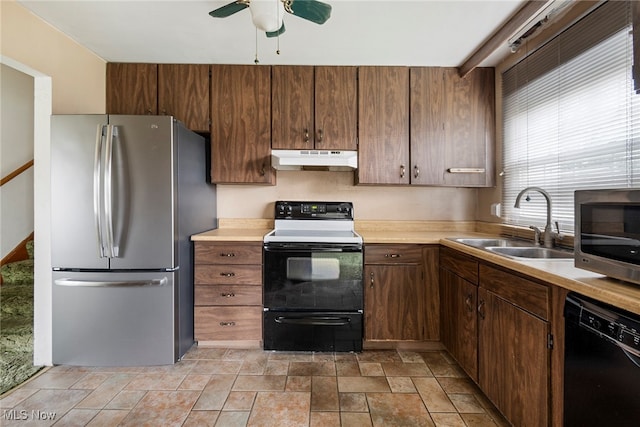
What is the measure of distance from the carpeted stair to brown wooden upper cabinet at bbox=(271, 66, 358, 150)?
242 cm

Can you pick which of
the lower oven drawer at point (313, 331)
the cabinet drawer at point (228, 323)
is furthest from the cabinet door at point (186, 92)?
the lower oven drawer at point (313, 331)

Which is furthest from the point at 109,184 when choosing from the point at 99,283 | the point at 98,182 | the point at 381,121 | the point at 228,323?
the point at 381,121

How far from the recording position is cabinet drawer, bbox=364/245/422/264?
2.24 meters

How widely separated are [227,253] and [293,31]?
1737 mm

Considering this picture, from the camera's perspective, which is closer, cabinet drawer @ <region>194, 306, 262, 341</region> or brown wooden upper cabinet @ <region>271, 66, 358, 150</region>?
cabinet drawer @ <region>194, 306, 262, 341</region>

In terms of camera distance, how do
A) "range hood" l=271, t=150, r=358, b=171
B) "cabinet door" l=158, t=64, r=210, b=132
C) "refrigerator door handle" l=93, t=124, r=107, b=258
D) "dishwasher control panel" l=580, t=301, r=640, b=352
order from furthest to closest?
"cabinet door" l=158, t=64, r=210, b=132, "range hood" l=271, t=150, r=358, b=171, "refrigerator door handle" l=93, t=124, r=107, b=258, "dishwasher control panel" l=580, t=301, r=640, b=352

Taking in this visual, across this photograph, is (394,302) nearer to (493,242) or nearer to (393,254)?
(393,254)

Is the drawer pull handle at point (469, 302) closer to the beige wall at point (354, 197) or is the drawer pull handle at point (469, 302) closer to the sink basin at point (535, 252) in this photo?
the sink basin at point (535, 252)

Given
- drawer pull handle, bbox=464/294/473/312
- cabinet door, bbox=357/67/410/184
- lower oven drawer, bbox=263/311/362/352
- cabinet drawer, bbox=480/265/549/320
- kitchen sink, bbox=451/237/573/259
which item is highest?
cabinet door, bbox=357/67/410/184

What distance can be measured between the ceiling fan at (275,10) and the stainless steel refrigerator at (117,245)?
3.07ft

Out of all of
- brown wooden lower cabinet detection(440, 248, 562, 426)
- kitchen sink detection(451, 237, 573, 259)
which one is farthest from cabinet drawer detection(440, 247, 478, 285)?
kitchen sink detection(451, 237, 573, 259)

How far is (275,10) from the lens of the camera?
140cm

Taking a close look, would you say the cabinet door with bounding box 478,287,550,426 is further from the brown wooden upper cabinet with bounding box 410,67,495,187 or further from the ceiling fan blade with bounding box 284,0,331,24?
the ceiling fan blade with bounding box 284,0,331,24

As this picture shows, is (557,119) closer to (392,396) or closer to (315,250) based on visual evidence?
(315,250)
